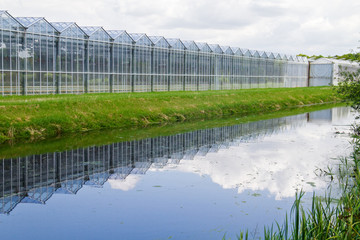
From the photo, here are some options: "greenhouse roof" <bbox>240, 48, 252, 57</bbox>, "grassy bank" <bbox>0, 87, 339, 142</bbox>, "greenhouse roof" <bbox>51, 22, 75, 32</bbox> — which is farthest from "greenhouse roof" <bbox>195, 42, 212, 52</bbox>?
"greenhouse roof" <bbox>51, 22, 75, 32</bbox>

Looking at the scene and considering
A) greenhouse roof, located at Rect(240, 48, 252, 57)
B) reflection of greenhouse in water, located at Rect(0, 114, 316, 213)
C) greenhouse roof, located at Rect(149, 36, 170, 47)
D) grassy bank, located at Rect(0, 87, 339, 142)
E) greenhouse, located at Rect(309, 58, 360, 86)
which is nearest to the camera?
reflection of greenhouse in water, located at Rect(0, 114, 316, 213)

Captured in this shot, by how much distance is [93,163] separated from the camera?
16.6 metres

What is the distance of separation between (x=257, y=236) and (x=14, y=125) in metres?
15.4

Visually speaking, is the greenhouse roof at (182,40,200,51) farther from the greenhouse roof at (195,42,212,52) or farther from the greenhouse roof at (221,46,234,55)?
the greenhouse roof at (221,46,234,55)

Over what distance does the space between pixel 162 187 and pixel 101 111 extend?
14718 mm

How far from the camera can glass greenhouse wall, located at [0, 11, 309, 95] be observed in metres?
31.6

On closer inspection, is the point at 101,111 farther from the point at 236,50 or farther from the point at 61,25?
the point at 236,50

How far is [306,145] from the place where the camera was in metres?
21.2

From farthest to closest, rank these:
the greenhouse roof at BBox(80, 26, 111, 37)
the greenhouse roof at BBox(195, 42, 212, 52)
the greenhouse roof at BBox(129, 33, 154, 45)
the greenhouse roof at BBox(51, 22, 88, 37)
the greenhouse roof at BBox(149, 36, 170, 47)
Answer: the greenhouse roof at BBox(195, 42, 212, 52), the greenhouse roof at BBox(149, 36, 170, 47), the greenhouse roof at BBox(129, 33, 154, 45), the greenhouse roof at BBox(80, 26, 111, 37), the greenhouse roof at BBox(51, 22, 88, 37)

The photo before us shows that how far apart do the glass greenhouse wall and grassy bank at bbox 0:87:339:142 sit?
3.80 m

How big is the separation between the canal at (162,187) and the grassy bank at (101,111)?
4374 millimetres

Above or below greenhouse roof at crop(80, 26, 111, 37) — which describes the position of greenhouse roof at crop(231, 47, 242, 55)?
above

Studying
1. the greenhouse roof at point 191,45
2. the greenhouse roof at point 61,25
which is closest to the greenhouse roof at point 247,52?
the greenhouse roof at point 191,45

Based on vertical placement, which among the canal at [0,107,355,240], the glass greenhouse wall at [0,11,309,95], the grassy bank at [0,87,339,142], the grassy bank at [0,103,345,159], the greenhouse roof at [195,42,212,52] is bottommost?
the canal at [0,107,355,240]
